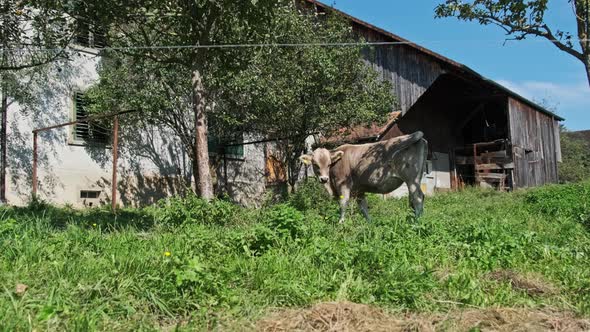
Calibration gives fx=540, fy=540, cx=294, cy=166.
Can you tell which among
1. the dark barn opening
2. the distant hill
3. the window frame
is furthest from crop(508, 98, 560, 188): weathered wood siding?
the distant hill

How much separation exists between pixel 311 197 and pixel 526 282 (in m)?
7.95

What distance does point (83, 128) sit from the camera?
14.8 meters

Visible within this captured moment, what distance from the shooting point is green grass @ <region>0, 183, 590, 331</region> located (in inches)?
159

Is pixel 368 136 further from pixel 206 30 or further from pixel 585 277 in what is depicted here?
pixel 585 277

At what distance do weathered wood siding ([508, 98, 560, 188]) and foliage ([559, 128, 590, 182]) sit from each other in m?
10.2

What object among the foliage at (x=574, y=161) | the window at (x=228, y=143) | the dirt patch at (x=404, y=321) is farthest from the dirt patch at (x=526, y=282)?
the foliage at (x=574, y=161)

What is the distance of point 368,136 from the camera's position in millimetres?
19812

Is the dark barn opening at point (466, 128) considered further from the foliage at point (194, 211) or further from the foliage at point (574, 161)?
the foliage at point (194, 211)

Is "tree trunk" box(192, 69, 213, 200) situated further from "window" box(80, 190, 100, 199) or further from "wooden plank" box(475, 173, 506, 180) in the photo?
"wooden plank" box(475, 173, 506, 180)

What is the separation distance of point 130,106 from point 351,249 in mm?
9924

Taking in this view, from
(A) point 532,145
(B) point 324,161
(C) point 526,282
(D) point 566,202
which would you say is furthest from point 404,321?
(A) point 532,145

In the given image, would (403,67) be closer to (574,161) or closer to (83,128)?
(83,128)

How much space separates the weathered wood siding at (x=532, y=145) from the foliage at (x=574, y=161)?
33.3ft

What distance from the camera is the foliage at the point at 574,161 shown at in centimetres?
3888
